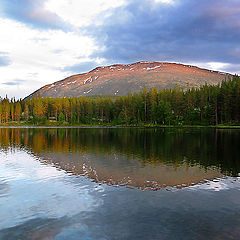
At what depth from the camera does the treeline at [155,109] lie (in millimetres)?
128125

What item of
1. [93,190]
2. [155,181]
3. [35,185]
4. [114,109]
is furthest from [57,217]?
[114,109]

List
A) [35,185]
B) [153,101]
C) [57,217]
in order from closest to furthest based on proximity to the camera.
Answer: [57,217], [35,185], [153,101]

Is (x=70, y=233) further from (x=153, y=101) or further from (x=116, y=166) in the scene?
(x=153, y=101)

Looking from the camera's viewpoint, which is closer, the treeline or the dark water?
the dark water

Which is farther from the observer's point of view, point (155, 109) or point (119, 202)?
point (155, 109)

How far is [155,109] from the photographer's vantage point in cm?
15025

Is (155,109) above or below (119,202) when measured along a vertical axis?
above

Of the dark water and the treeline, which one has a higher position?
A: the treeline

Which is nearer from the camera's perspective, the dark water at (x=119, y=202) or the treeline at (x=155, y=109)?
the dark water at (x=119, y=202)

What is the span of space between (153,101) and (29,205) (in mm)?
146370

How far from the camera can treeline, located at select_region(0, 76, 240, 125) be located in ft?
420

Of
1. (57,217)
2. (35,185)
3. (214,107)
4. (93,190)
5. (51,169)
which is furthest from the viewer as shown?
(214,107)

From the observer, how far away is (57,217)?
44.6 feet

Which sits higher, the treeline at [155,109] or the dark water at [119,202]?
the treeline at [155,109]
